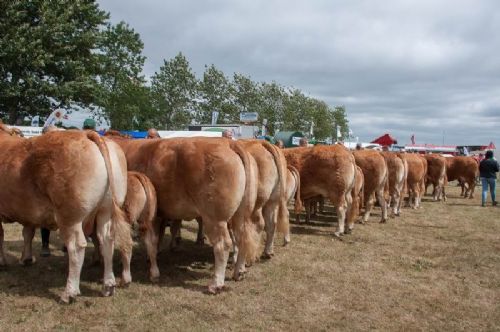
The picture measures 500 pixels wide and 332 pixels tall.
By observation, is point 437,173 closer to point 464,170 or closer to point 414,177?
point 464,170

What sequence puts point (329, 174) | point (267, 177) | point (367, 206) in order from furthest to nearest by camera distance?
point (367, 206), point (329, 174), point (267, 177)

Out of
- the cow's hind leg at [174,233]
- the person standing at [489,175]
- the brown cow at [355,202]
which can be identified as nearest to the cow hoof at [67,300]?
the cow's hind leg at [174,233]

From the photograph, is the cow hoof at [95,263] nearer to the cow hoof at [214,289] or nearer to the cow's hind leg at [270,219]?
the cow hoof at [214,289]

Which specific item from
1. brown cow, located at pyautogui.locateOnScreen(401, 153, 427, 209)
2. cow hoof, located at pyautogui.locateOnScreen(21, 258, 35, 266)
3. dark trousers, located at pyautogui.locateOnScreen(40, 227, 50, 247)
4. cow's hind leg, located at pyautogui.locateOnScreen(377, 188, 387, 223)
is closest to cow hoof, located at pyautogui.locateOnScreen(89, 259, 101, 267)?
cow hoof, located at pyautogui.locateOnScreen(21, 258, 35, 266)

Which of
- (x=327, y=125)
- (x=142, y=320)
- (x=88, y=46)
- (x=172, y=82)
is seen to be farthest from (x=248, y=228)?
(x=327, y=125)

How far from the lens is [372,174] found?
1146 cm

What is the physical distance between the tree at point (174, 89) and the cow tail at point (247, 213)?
4213 cm

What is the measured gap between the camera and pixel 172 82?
47.5m

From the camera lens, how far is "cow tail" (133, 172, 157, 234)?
5.71m

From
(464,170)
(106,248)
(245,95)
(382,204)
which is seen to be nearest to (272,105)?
(245,95)

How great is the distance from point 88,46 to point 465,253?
72.4 feet

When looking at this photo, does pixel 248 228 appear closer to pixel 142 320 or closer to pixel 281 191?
pixel 281 191

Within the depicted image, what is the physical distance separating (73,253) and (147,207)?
1.14 m

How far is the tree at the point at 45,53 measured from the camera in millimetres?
19656
